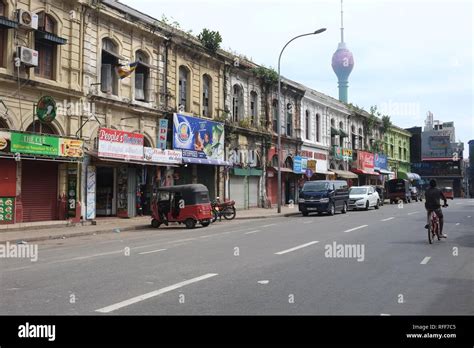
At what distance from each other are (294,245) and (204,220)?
8.50 meters

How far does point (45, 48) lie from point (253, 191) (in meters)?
19.5

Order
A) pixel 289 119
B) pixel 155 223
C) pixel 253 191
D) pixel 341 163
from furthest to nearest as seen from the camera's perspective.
A: pixel 341 163, pixel 289 119, pixel 253 191, pixel 155 223

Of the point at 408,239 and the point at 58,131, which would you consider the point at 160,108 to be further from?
the point at 408,239

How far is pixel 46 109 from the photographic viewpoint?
19766 millimetres

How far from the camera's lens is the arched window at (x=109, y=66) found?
23.8m

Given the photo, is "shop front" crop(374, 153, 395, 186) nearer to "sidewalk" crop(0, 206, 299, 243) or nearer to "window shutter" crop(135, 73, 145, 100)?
"window shutter" crop(135, 73, 145, 100)

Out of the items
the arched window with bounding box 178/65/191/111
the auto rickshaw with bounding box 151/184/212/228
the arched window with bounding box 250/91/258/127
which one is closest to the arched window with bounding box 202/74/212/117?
the arched window with bounding box 178/65/191/111

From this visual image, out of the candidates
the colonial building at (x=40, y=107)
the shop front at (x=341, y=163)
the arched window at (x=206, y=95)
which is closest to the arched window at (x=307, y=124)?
the shop front at (x=341, y=163)

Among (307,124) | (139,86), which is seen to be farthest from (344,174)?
(139,86)

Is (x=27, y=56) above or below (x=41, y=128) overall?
above

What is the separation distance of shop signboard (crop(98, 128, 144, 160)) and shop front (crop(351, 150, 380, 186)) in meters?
35.7

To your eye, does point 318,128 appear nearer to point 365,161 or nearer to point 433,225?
point 365,161

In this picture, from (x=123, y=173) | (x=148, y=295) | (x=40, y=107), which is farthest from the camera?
(x=123, y=173)

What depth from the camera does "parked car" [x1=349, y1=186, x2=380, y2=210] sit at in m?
34.0
